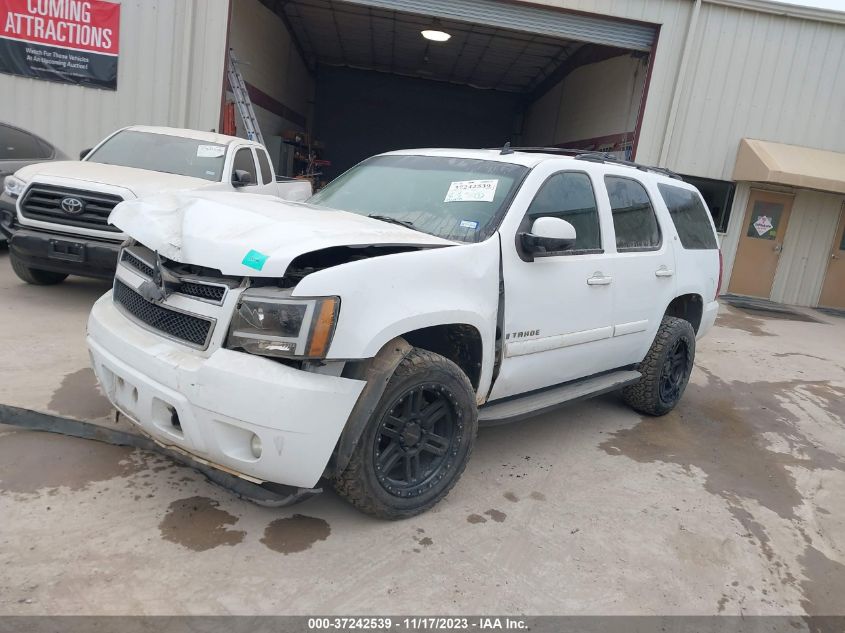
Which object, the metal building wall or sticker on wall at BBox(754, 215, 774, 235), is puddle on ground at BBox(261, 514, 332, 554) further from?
sticker on wall at BBox(754, 215, 774, 235)

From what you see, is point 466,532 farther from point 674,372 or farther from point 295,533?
point 674,372

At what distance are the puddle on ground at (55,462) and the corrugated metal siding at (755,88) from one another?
11.4m

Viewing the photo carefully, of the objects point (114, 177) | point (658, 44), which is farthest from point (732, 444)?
point (658, 44)

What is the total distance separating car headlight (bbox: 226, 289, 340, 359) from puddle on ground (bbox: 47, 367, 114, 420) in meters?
1.85

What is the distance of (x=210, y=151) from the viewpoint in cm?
718

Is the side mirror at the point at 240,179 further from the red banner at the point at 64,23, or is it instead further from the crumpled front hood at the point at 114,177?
the red banner at the point at 64,23

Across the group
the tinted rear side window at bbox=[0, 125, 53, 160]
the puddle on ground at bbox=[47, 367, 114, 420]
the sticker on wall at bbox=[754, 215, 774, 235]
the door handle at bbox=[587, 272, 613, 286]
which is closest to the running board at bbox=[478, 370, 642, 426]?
A: the door handle at bbox=[587, 272, 613, 286]

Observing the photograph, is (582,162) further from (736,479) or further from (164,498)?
(164,498)

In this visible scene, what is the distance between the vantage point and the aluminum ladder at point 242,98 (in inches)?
470

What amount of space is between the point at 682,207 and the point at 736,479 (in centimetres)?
219

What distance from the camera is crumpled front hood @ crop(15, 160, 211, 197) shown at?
5.87 meters

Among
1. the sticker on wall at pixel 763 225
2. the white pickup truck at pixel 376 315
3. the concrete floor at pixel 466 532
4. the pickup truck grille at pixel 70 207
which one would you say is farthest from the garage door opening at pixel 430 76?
the concrete floor at pixel 466 532

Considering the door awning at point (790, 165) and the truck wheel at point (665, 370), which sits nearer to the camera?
the truck wheel at point (665, 370)

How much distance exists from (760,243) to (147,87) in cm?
1168
